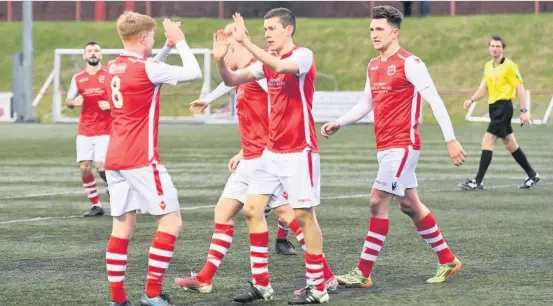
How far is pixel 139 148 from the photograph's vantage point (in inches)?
313

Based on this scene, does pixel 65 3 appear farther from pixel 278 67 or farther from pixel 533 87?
pixel 278 67

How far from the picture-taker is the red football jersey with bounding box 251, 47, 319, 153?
8.34 meters

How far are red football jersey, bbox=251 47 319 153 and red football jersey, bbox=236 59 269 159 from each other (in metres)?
0.94

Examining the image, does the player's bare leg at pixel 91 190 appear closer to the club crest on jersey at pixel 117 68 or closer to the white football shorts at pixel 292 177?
the white football shorts at pixel 292 177

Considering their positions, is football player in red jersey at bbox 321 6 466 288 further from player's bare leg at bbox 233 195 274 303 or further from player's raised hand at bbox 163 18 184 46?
player's raised hand at bbox 163 18 184 46

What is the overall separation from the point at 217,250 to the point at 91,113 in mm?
6471

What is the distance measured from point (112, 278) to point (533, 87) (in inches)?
1671

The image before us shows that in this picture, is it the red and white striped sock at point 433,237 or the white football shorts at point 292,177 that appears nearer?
the white football shorts at point 292,177

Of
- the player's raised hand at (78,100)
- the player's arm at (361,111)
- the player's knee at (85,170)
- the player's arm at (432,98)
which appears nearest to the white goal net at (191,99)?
the player's raised hand at (78,100)

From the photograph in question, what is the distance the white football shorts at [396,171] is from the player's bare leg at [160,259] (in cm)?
178

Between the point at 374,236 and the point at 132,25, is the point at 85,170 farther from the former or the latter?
the point at 132,25

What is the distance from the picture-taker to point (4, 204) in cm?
1547

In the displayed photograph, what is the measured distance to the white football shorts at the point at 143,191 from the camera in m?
7.96

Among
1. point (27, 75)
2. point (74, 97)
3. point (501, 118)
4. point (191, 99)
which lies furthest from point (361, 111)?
point (191, 99)
